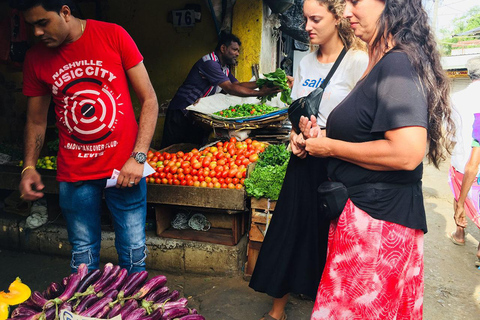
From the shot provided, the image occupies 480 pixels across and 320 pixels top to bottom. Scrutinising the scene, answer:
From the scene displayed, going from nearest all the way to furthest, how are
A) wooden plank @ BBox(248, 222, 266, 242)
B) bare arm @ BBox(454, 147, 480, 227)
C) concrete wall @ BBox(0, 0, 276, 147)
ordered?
1. wooden plank @ BBox(248, 222, 266, 242)
2. bare arm @ BBox(454, 147, 480, 227)
3. concrete wall @ BBox(0, 0, 276, 147)

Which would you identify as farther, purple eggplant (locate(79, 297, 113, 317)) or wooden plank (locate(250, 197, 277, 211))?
wooden plank (locate(250, 197, 277, 211))

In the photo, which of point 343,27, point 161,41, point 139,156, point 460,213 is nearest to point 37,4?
point 139,156

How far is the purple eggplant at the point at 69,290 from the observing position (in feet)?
5.18

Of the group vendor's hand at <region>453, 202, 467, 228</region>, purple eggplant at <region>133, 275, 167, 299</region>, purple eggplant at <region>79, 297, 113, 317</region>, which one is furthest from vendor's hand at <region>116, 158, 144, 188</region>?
vendor's hand at <region>453, 202, 467, 228</region>

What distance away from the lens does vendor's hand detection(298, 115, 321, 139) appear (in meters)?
2.01

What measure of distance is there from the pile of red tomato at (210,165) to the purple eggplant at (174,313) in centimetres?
187

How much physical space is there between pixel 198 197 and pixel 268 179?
0.75m

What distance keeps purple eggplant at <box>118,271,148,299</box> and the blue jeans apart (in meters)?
0.70

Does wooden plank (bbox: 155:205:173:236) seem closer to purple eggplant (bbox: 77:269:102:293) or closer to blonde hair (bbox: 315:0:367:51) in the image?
purple eggplant (bbox: 77:269:102:293)

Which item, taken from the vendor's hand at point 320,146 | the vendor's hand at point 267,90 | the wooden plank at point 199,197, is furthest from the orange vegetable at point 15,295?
the vendor's hand at point 267,90

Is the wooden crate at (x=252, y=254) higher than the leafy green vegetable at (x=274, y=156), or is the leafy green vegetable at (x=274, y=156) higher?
the leafy green vegetable at (x=274, y=156)

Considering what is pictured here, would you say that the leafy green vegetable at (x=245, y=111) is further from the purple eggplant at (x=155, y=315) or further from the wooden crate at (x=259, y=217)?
the purple eggplant at (x=155, y=315)

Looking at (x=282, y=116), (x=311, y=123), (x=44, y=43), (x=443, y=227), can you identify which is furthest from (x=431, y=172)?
(x=44, y=43)

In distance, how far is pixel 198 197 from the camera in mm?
3561
